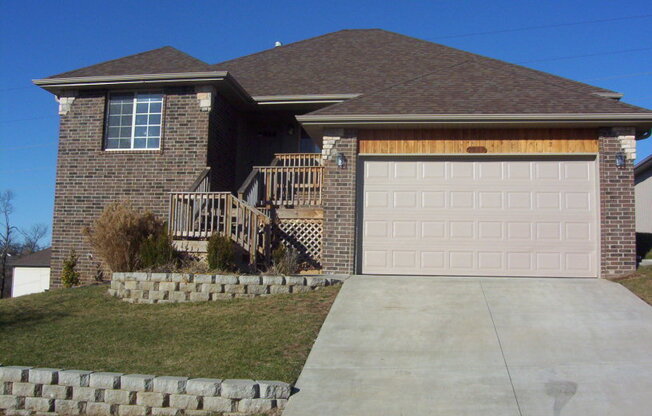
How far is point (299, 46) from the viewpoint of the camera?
20969 mm

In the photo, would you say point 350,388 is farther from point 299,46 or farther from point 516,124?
point 299,46

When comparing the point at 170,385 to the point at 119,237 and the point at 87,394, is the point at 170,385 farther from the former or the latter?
the point at 119,237

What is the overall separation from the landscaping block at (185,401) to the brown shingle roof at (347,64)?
10549 millimetres

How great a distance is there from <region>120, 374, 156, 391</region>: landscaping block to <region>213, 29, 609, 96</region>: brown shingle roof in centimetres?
1038

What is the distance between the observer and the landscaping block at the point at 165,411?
7484mm

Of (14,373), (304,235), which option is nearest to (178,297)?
(304,235)

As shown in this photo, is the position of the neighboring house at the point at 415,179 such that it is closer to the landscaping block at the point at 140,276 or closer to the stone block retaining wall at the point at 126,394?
the landscaping block at the point at 140,276

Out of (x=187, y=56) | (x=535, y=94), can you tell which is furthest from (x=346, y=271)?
(x=187, y=56)

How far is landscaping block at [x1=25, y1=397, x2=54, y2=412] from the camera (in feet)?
26.3

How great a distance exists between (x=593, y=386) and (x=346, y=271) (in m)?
6.43

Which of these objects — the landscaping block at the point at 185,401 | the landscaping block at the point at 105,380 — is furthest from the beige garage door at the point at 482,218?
the landscaping block at the point at 105,380

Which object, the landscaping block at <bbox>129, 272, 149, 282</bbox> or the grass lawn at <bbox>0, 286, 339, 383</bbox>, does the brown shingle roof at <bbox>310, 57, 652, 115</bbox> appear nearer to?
the grass lawn at <bbox>0, 286, 339, 383</bbox>

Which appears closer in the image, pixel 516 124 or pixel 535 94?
pixel 516 124

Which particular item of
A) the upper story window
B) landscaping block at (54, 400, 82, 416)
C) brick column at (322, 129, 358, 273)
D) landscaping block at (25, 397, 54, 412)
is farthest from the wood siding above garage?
landscaping block at (25, 397, 54, 412)
